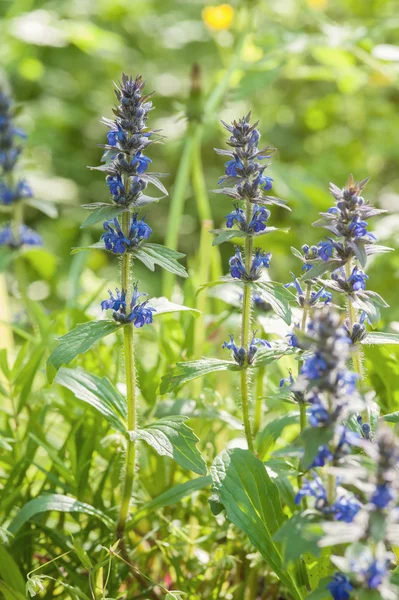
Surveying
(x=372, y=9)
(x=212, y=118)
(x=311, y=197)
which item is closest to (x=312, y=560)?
(x=212, y=118)

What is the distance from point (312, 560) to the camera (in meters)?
1.43

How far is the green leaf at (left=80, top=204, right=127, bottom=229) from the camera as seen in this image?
1.38 metres

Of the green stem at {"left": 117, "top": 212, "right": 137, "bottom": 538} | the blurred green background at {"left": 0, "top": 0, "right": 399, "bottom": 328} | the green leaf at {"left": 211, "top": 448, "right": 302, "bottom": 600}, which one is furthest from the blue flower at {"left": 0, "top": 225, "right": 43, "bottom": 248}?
the green leaf at {"left": 211, "top": 448, "right": 302, "bottom": 600}

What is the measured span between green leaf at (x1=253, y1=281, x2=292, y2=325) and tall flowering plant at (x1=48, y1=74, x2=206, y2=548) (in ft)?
0.57

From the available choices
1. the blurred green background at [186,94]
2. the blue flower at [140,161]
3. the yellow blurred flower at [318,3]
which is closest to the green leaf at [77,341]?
the blue flower at [140,161]

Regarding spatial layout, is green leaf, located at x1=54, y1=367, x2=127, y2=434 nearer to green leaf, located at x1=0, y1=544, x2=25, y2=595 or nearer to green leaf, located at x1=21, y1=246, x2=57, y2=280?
green leaf, located at x1=0, y1=544, x2=25, y2=595

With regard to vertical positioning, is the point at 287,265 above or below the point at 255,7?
below

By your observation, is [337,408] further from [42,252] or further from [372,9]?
[372,9]

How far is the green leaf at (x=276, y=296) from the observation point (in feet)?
4.65

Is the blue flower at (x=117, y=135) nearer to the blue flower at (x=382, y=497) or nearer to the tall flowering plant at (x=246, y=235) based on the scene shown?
the tall flowering plant at (x=246, y=235)

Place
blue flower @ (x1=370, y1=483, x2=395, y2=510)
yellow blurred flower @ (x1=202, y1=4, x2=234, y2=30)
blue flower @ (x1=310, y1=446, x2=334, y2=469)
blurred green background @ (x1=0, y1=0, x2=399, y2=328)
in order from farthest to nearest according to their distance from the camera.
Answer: yellow blurred flower @ (x1=202, y1=4, x2=234, y2=30) → blurred green background @ (x1=0, y1=0, x2=399, y2=328) → blue flower @ (x1=310, y1=446, x2=334, y2=469) → blue flower @ (x1=370, y1=483, x2=395, y2=510)

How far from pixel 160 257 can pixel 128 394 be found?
1.03ft

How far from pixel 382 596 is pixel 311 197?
104 inches

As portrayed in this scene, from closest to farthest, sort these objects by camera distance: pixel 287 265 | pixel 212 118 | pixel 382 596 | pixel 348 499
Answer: pixel 382 596, pixel 348 499, pixel 212 118, pixel 287 265
